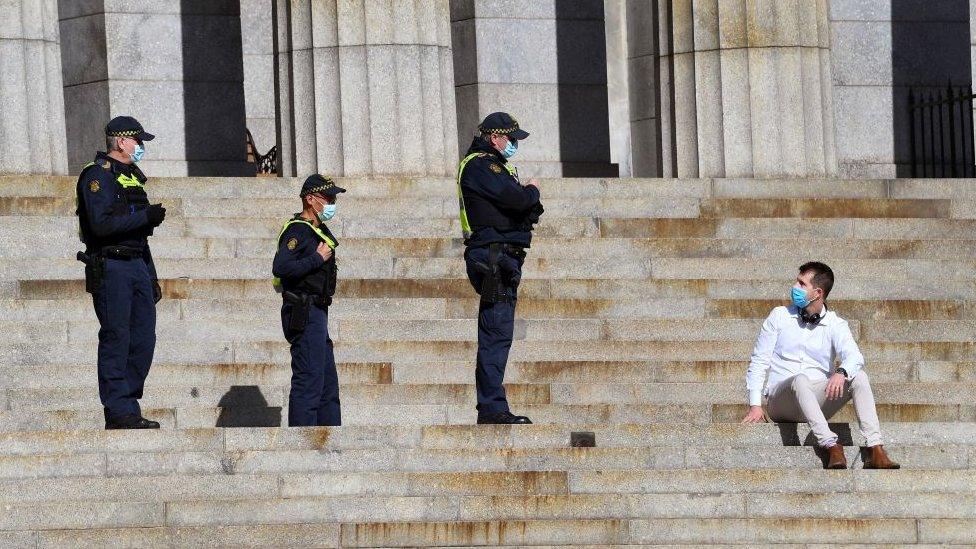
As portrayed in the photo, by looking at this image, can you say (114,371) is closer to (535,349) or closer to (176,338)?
(176,338)

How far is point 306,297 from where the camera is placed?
44.7 ft

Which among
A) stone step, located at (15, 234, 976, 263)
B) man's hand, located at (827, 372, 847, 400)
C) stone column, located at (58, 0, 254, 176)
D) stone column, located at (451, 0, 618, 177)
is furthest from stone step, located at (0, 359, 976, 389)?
stone column, located at (58, 0, 254, 176)

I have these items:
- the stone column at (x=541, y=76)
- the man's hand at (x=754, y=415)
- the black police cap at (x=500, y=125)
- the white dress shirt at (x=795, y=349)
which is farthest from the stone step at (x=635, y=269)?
the stone column at (x=541, y=76)

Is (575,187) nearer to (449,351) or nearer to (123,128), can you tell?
(449,351)

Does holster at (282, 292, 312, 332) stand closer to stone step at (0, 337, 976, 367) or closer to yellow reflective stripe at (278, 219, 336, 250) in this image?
yellow reflective stripe at (278, 219, 336, 250)

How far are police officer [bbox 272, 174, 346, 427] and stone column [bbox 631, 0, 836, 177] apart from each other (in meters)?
8.33

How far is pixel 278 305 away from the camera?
16359mm

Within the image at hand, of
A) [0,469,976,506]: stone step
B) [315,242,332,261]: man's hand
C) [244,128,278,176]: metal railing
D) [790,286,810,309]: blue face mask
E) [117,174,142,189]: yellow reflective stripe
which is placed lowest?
[0,469,976,506]: stone step

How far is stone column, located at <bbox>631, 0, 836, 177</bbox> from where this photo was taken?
2136cm

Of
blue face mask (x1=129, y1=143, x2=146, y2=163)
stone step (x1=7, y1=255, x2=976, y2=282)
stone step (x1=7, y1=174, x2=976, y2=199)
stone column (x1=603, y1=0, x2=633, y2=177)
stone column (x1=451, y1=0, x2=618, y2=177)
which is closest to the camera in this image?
blue face mask (x1=129, y1=143, x2=146, y2=163)

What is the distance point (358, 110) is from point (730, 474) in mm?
8401

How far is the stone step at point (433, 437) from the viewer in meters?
13.1

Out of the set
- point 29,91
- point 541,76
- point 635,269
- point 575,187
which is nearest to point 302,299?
point 635,269

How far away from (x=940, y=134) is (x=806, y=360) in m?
11.7
